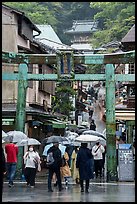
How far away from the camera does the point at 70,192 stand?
15742mm

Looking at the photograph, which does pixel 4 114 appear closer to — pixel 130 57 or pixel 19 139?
pixel 19 139

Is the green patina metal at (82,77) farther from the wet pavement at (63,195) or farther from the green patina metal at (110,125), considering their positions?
the wet pavement at (63,195)

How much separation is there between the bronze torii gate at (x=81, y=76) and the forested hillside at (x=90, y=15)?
2546 centimetres

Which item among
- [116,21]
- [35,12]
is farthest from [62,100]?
[35,12]

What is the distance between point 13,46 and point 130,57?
728 centimetres

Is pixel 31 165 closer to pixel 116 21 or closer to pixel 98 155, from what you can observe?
pixel 98 155

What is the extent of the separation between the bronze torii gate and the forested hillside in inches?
1002

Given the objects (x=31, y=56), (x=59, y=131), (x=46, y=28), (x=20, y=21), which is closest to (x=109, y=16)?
(x=46, y=28)

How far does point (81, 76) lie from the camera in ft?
72.5

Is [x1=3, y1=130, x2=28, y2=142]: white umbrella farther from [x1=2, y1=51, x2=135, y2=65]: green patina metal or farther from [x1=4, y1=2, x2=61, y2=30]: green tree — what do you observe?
[x1=4, y1=2, x2=61, y2=30]: green tree

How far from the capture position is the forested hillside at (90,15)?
2256 inches

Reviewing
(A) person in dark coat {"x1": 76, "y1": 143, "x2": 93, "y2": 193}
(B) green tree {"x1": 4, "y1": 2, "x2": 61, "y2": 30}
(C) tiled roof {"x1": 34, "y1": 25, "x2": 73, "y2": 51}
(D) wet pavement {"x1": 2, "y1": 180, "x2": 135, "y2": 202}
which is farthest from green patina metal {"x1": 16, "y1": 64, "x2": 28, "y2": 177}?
(B) green tree {"x1": 4, "y1": 2, "x2": 61, "y2": 30}

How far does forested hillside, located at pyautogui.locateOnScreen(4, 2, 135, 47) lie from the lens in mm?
57297

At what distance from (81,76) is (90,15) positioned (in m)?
73.1
